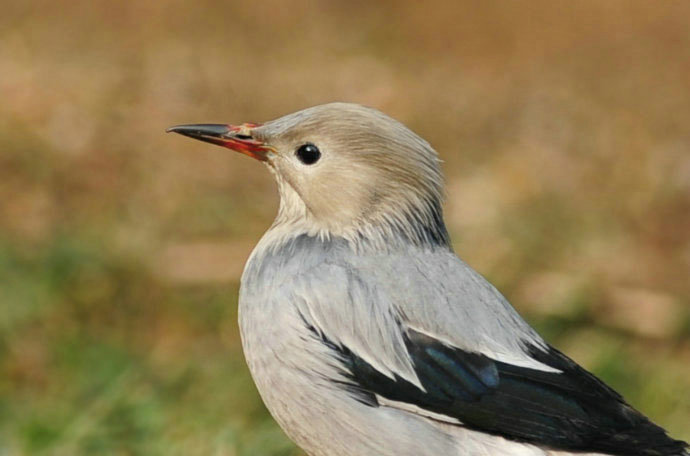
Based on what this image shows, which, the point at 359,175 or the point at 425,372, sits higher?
the point at 359,175

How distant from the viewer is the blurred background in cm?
590

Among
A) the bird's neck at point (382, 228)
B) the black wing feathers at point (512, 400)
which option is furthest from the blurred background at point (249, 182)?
the black wing feathers at point (512, 400)

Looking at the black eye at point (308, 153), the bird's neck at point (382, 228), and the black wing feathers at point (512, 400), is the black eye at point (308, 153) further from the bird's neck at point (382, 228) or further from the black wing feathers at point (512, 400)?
the black wing feathers at point (512, 400)

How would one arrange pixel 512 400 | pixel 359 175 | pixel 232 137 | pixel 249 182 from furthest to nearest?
pixel 249 182 → pixel 232 137 → pixel 359 175 → pixel 512 400

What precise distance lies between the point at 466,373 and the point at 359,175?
0.83 metres

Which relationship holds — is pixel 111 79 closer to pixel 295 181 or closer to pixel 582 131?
pixel 582 131

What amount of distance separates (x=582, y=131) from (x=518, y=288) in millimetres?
2936

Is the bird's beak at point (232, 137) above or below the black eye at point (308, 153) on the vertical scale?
below

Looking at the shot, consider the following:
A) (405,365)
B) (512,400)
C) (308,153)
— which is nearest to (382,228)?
(308,153)

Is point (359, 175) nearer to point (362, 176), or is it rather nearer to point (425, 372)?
point (362, 176)

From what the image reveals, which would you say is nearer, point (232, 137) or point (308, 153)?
point (308, 153)

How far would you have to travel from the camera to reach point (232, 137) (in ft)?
14.6

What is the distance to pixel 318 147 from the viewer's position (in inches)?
170

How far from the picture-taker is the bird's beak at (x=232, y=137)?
442 centimetres
